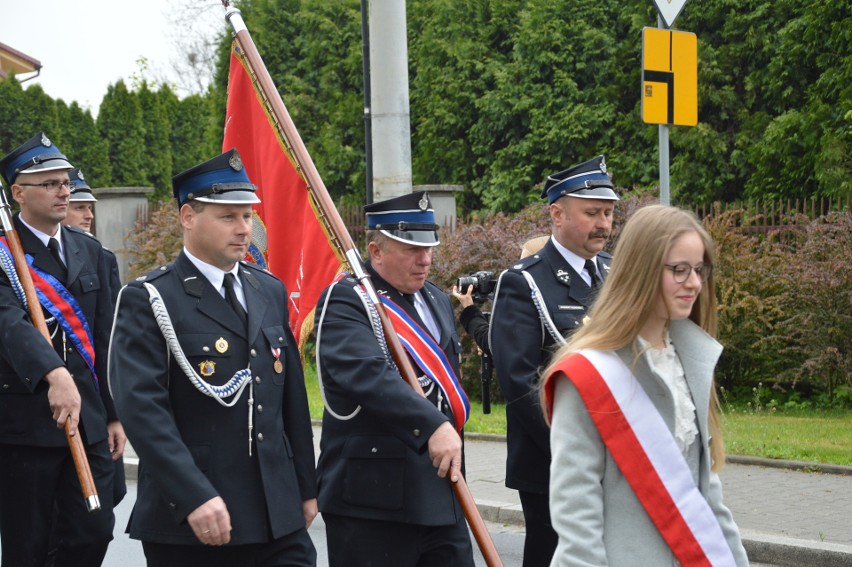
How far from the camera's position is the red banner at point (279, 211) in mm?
5340

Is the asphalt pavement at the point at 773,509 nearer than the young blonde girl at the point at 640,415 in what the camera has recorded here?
No

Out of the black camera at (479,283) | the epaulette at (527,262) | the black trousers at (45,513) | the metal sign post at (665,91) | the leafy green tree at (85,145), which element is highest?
the leafy green tree at (85,145)

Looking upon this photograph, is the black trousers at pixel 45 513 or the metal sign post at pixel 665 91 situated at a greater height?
the metal sign post at pixel 665 91

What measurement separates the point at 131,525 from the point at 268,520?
0.50 m

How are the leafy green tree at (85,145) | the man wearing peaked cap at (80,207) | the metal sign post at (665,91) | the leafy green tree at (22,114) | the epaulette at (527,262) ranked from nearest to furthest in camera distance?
the epaulette at (527,262) < the metal sign post at (665,91) < the man wearing peaked cap at (80,207) < the leafy green tree at (22,114) < the leafy green tree at (85,145)

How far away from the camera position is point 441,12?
20.2m

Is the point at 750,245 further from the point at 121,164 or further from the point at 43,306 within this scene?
the point at 121,164

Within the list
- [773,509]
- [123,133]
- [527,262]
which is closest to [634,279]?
[527,262]

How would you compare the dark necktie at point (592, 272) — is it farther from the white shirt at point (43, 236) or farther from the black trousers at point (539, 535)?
the white shirt at point (43, 236)

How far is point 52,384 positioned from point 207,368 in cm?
141

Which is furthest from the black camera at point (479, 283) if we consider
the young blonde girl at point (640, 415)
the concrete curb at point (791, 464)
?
the concrete curb at point (791, 464)

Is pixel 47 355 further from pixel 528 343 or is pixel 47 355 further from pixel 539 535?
pixel 539 535

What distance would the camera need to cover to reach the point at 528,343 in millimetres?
5047

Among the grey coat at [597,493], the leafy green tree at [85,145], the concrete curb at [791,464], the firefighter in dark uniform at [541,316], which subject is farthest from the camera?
the leafy green tree at [85,145]
